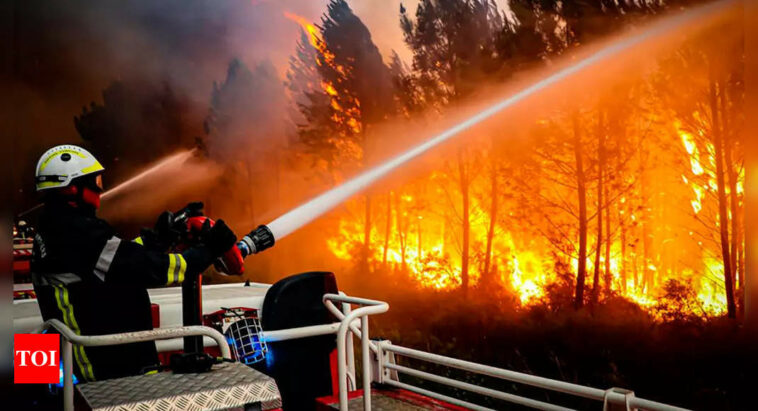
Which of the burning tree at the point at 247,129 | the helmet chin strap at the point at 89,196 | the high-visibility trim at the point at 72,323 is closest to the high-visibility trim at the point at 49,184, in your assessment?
the helmet chin strap at the point at 89,196

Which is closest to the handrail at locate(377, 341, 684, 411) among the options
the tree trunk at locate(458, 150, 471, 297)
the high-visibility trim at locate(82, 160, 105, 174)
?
the high-visibility trim at locate(82, 160, 105, 174)

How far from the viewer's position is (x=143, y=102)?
15.2 metres

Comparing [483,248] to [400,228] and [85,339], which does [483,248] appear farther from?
[85,339]

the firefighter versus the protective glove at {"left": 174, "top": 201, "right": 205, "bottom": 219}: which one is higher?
the protective glove at {"left": 174, "top": 201, "right": 205, "bottom": 219}

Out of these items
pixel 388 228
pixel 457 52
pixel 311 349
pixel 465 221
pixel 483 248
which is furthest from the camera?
pixel 388 228

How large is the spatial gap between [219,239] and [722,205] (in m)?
7.45

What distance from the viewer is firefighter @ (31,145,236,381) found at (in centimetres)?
266

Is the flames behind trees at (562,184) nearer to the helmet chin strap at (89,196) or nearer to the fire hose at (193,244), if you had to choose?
the fire hose at (193,244)

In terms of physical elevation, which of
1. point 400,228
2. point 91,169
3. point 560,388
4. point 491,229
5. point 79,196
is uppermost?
point 91,169

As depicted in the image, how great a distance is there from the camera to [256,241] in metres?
3.08

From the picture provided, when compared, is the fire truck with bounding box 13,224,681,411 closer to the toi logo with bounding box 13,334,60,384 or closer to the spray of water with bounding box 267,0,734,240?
the toi logo with bounding box 13,334,60,384

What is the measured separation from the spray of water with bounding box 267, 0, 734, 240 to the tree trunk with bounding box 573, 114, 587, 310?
107cm

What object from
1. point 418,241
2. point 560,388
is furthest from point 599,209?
point 560,388

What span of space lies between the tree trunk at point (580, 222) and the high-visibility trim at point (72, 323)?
8.42m
